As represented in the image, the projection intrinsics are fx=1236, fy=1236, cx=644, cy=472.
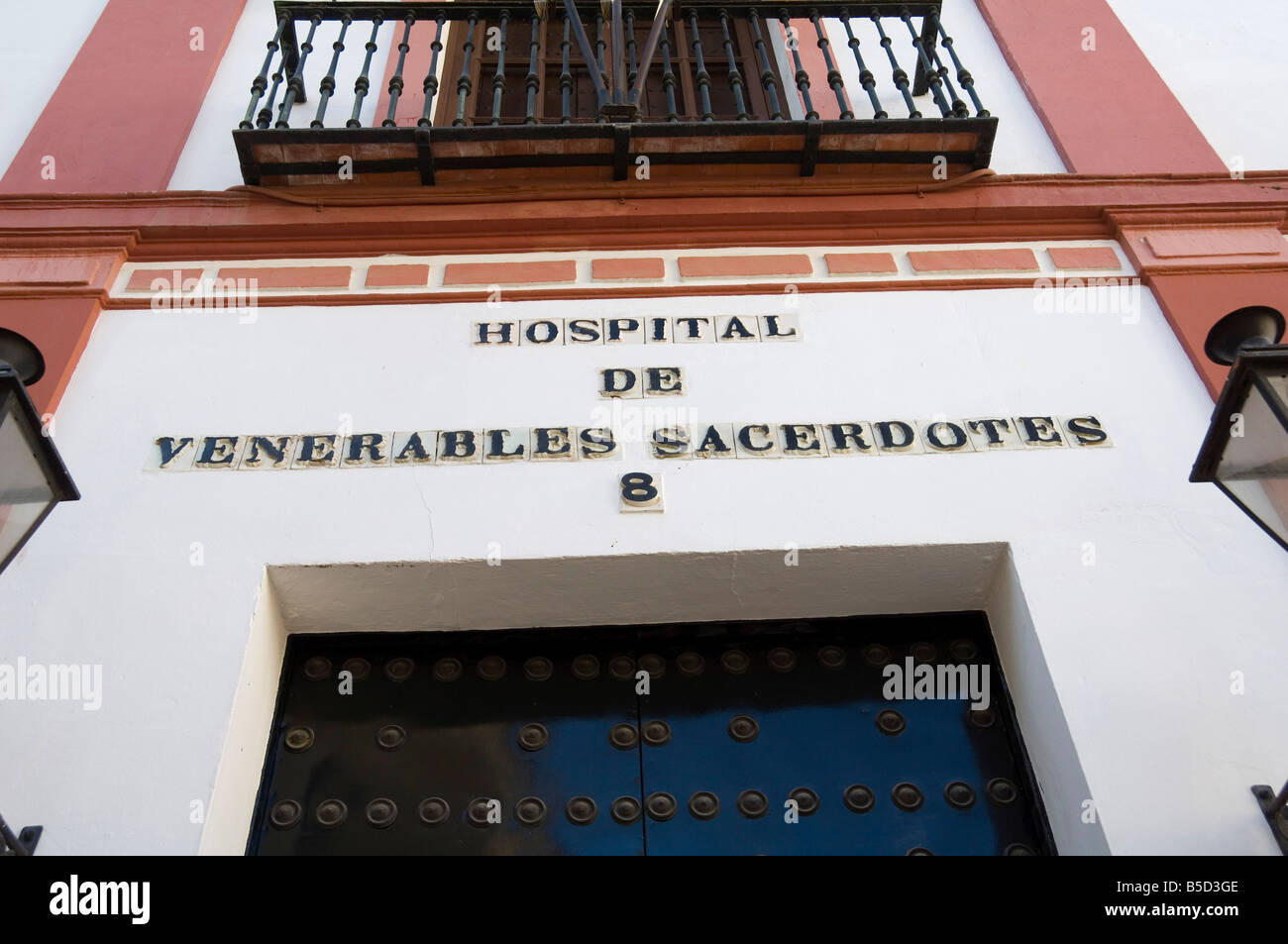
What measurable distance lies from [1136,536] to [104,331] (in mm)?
3066

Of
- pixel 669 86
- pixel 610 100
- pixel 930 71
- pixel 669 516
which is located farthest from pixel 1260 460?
pixel 669 86

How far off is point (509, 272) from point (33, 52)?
8.49 feet

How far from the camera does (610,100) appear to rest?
4.32 m

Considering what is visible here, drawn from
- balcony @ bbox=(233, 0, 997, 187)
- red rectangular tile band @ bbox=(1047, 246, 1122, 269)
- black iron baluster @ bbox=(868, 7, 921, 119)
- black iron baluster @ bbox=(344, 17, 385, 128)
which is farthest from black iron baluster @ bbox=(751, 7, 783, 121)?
black iron baluster @ bbox=(344, 17, 385, 128)

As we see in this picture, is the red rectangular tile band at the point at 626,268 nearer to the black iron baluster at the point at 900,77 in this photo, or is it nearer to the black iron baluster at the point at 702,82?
the black iron baluster at the point at 702,82

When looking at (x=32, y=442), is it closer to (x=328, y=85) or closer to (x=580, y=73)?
(x=328, y=85)

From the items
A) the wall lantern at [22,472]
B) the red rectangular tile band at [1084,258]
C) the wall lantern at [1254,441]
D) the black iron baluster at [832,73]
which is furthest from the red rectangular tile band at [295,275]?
the wall lantern at [1254,441]

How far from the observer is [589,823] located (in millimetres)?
2943

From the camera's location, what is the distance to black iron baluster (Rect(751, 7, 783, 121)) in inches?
179

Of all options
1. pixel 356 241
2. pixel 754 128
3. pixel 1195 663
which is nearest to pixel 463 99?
pixel 356 241

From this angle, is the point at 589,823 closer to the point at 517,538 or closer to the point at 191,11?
the point at 517,538

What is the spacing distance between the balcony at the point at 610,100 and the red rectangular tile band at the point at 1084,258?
474 millimetres

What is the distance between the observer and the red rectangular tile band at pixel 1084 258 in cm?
411
